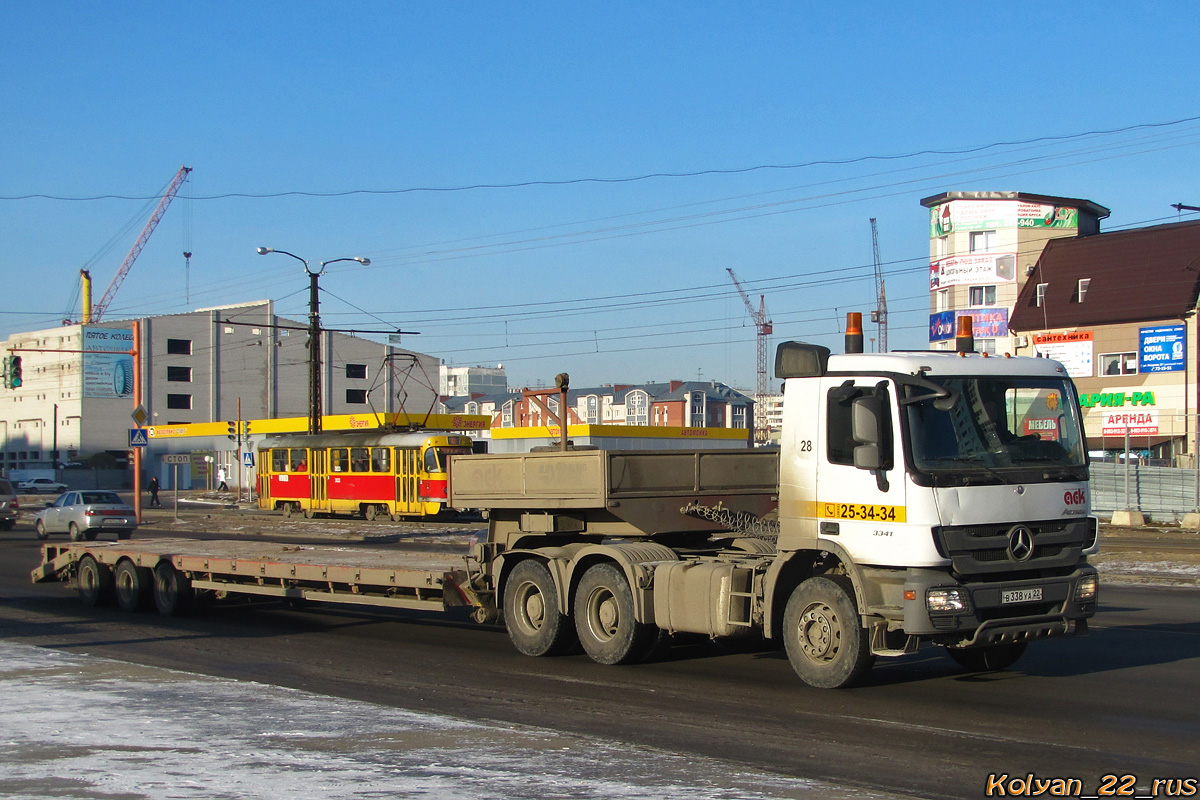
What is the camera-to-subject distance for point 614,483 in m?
11.4

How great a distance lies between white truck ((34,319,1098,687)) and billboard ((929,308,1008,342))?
61.8 meters

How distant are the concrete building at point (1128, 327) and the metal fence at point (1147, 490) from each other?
18394mm

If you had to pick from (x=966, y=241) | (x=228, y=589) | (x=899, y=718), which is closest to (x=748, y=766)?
(x=899, y=718)

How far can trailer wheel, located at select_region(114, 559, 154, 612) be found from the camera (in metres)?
16.5

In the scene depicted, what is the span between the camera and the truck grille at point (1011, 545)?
8.95m

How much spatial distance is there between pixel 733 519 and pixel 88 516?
25058 mm

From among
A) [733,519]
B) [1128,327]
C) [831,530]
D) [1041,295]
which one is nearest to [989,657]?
[831,530]

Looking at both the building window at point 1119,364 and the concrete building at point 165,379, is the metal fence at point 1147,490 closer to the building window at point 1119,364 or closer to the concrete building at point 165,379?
the building window at point 1119,364

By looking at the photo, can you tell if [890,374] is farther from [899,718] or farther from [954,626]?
[899,718]

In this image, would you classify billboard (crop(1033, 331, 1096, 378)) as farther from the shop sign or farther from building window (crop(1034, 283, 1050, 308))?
the shop sign

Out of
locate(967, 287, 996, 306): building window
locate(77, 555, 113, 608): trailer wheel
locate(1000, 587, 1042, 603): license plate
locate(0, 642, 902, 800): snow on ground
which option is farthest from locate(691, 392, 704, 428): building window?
locate(0, 642, 902, 800): snow on ground

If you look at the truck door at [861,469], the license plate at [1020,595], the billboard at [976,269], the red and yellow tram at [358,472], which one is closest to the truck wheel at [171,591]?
the truck door at [861,469]

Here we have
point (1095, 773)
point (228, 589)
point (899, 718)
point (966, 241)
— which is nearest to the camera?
point (1095, 773)

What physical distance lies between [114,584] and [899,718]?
42.2ft
